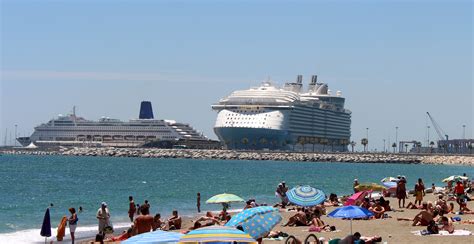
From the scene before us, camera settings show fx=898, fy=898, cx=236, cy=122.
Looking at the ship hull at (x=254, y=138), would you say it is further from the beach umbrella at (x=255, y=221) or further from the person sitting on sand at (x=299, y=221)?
the beach umbrella at (x=255, y=221)

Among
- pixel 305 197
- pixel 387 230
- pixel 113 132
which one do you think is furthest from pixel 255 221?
pixel 113 132

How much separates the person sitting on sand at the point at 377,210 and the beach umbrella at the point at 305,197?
1.65 meters

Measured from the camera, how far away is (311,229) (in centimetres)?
1991

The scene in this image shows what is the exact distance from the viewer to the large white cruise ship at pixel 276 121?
463 feet

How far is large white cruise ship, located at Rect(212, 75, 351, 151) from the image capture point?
5556 inches

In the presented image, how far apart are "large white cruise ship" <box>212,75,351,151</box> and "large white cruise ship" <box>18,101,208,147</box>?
7.75m

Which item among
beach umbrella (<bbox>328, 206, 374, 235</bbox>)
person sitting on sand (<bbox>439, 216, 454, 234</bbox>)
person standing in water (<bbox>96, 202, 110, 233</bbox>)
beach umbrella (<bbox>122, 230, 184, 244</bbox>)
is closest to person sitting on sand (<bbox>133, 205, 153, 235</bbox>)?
person standing in water (<bbox>96, 202, 110, 233</bbox>)

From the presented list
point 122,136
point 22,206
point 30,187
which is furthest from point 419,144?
point 22,206

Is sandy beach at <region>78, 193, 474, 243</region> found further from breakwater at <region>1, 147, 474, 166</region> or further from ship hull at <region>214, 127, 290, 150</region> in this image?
ship hull at <region>214, 127, 290, 150</region>

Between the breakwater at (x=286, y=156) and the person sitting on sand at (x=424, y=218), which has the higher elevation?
the breakwater at (x=286, y=156)

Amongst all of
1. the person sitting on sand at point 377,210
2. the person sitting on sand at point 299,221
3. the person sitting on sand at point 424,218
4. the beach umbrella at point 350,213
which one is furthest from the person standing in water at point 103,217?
the person sitting on sand at point 377,210

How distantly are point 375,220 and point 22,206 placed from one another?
16.7 metres

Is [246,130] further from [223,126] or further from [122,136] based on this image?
[122,136]

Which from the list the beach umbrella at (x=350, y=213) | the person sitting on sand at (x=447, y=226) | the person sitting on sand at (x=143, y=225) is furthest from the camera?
the person sitting on sand at (x=447, y=226)
